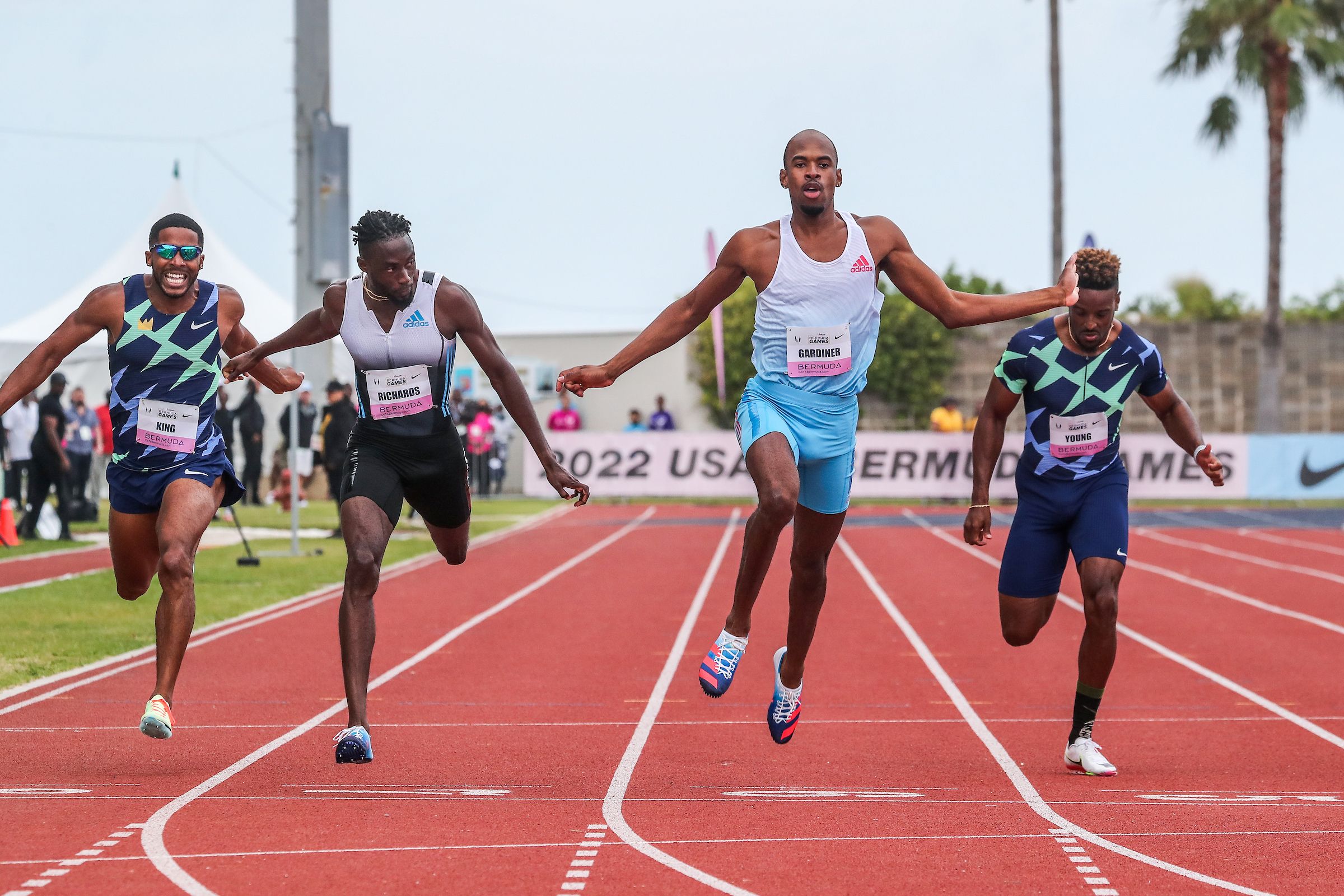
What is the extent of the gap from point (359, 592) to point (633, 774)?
4.11 feet

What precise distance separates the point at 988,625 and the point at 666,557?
6.00 m

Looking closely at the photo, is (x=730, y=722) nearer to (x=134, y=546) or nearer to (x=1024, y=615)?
(x=1024, y=615)

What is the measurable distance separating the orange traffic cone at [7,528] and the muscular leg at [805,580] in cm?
1245

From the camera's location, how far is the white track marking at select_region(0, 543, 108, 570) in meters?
15.5

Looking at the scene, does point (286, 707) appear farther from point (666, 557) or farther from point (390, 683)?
point (666, 557)

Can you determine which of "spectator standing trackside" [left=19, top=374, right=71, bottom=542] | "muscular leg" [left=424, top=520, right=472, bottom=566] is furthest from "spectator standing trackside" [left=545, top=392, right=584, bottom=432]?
"muscular leg" [left=424, top=520, right=472, bottom=566]

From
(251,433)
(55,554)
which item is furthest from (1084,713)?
(251,433)

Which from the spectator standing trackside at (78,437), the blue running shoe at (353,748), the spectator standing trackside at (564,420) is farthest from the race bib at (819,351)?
the spectator standing trackside at (564,420)

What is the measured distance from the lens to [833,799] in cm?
588

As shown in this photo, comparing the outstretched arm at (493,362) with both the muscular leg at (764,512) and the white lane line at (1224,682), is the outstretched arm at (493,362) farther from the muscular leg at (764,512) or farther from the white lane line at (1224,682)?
the white lane line at (1224,682)

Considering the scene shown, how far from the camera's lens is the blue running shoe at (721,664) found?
19.9 feet

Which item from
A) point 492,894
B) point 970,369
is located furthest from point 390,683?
point 970,369

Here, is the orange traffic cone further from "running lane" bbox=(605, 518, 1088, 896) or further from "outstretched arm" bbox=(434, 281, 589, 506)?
"outstretched arm" bbox=(434, 281, 589, 506)

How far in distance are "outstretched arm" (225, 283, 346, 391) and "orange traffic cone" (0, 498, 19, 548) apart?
36.9 ft
